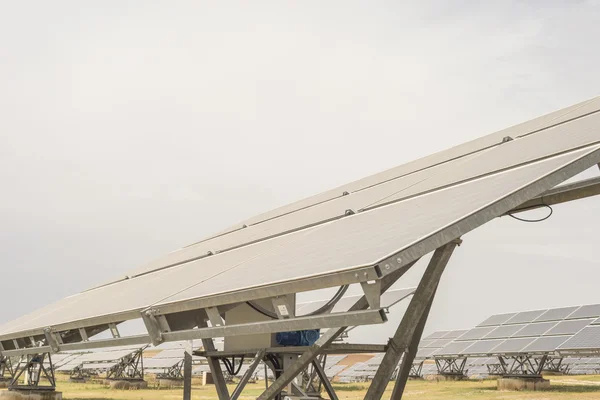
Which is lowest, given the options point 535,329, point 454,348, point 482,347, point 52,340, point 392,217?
point 454,348

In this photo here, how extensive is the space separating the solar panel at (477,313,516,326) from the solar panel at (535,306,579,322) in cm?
290

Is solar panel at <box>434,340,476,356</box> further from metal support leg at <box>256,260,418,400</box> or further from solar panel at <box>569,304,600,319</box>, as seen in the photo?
metal support leg at <box>256,260,418,400</box>

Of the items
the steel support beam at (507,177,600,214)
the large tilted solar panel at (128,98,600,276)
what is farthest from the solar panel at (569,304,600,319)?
the steel support beam at (507,177,600,214)

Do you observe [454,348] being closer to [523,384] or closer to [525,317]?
[525,317]

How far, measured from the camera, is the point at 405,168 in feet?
31.8

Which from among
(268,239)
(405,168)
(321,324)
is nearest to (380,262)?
(321,324)

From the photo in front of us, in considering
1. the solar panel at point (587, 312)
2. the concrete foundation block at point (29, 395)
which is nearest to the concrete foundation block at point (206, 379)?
the concrete foundation block at point (29, 395)

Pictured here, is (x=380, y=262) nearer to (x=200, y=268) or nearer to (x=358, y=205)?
(x=358, y=205)

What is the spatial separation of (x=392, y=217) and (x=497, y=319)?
108ft

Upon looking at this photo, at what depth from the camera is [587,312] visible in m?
28.9

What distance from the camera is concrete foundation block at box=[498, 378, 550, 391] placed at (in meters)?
29.8

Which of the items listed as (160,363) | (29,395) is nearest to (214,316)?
(29,395)

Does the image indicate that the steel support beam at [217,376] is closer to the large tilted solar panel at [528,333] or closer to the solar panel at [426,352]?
the large tilted solar panel at [528,333]

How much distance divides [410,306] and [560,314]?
1097 inches
